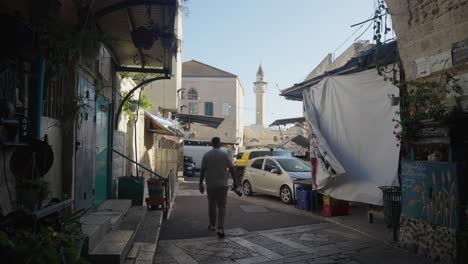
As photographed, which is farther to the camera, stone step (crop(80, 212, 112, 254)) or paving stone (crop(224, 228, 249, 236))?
paving stone (crop(224, 228, 249, 236))

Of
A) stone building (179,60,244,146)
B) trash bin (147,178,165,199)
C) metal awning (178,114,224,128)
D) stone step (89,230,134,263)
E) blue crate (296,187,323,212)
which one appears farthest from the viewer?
stone building (179,60,244,146)

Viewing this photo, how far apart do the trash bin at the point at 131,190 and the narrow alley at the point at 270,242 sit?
896 millimetres

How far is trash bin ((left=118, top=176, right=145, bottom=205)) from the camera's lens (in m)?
8.67

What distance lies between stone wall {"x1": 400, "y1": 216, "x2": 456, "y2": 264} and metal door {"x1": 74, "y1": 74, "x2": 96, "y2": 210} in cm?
554

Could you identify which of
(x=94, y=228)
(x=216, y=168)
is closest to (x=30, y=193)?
(x=94, y=228)

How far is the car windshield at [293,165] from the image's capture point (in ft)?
43.1

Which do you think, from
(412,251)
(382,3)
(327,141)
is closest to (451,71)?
(382,3)

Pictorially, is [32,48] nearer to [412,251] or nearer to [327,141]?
[412,251]

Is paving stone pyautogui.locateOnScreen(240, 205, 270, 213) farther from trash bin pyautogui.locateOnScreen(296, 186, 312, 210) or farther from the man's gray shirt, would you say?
the man's gray shirt

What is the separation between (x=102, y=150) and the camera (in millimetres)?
8117

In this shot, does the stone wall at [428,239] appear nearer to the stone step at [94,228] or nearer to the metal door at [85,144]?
the stone step at [94,228]

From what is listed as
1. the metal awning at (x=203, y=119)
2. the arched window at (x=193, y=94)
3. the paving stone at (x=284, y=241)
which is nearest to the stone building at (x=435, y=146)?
the paving stone at (x=284, y=241)

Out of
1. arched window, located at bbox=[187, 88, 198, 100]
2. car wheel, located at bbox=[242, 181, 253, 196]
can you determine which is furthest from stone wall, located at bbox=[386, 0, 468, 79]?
arched window, located at bbox=[187, 88, 198, 100]

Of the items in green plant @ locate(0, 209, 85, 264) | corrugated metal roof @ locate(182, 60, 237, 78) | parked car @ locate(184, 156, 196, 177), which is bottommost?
parked car @ locate(184, 156, 196, 177)
